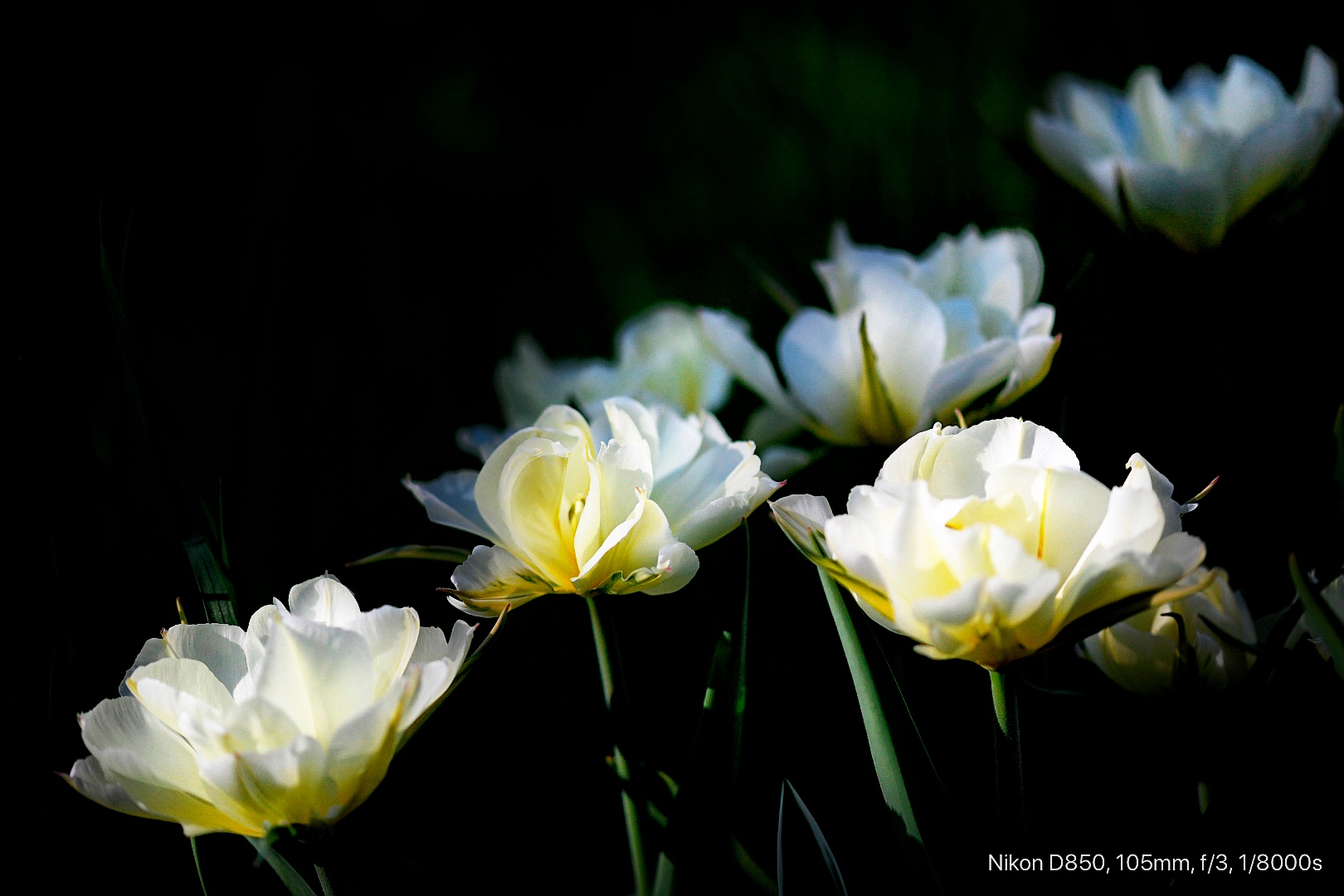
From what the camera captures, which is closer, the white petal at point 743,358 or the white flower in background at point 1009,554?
the white flower in background at point 1009,554

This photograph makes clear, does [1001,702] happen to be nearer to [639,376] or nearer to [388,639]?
[388,639]

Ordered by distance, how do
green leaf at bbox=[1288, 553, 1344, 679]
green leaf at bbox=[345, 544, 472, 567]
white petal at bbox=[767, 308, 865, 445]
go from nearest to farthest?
1. green leaf at bbox=[1288, 553, 1344, 679]
2. green leaf at bbox=[345, 544, 472, 567]
3. white petal at bbox=[767, 308, 865, 445]

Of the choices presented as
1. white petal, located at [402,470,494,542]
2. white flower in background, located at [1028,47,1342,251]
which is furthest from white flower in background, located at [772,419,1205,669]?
white flower in background, located at [1028,47,1342,251]

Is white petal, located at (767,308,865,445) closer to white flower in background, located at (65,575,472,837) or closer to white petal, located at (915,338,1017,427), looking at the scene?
white petal, located at (915,338,1017,427)

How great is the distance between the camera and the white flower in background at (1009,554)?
9.0 inches

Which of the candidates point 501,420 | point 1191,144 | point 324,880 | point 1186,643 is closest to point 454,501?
point 324,880

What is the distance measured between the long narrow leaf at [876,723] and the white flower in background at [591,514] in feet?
0.14

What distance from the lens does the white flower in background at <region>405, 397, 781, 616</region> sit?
0.30m

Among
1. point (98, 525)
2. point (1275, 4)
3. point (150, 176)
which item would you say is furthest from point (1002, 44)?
point (98, 525)

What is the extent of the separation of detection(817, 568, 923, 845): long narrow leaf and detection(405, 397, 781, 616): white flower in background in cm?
4

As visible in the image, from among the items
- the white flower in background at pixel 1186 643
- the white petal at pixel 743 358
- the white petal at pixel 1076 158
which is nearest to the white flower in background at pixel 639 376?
the white petal at pixel 743 358

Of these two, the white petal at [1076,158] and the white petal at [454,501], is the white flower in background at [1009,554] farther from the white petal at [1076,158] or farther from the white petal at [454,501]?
the white petal at [1076,158]

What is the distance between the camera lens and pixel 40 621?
1.12ft

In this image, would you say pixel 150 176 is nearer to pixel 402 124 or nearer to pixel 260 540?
pixel 260 540
